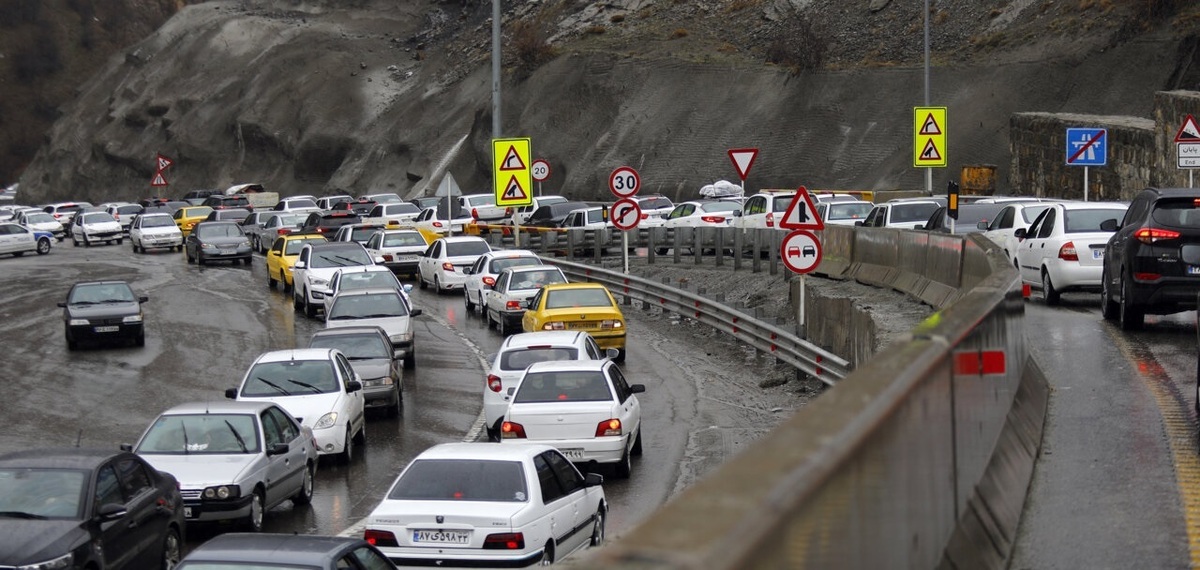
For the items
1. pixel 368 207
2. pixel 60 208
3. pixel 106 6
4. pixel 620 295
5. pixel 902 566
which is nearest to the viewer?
pixel 902 566

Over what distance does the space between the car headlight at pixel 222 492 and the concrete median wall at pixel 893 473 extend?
722 cm

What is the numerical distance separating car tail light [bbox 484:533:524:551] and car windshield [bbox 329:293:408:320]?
16530 mm

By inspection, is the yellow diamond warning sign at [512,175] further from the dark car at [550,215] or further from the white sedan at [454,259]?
the dark car at [550,215]

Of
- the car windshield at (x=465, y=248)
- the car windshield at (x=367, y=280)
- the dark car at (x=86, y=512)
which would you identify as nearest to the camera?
the dark car at (x=86, y=512)

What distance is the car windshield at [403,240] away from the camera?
4347cm

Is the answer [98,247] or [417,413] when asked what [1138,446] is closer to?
[417,413]

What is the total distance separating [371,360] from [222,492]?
781 centimetres

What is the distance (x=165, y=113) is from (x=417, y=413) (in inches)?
3591

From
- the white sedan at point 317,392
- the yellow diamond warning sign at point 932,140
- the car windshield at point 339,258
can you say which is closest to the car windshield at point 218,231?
the car windshield at point 339,258

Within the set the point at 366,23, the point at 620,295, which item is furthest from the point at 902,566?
the point at 366,23

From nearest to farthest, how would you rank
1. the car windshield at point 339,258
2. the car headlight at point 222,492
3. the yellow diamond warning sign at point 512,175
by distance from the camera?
the car headlight at point 222,492 → the car windshield at point 339,258 → the yellow diamond warning sign at point 512,175

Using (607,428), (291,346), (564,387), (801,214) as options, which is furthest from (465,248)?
(607,428)

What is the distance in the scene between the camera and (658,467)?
1730 cm

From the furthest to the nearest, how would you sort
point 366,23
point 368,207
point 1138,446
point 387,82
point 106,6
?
point 106,6, point 366,23, point 387,82, point 368,207, point 1138,446
